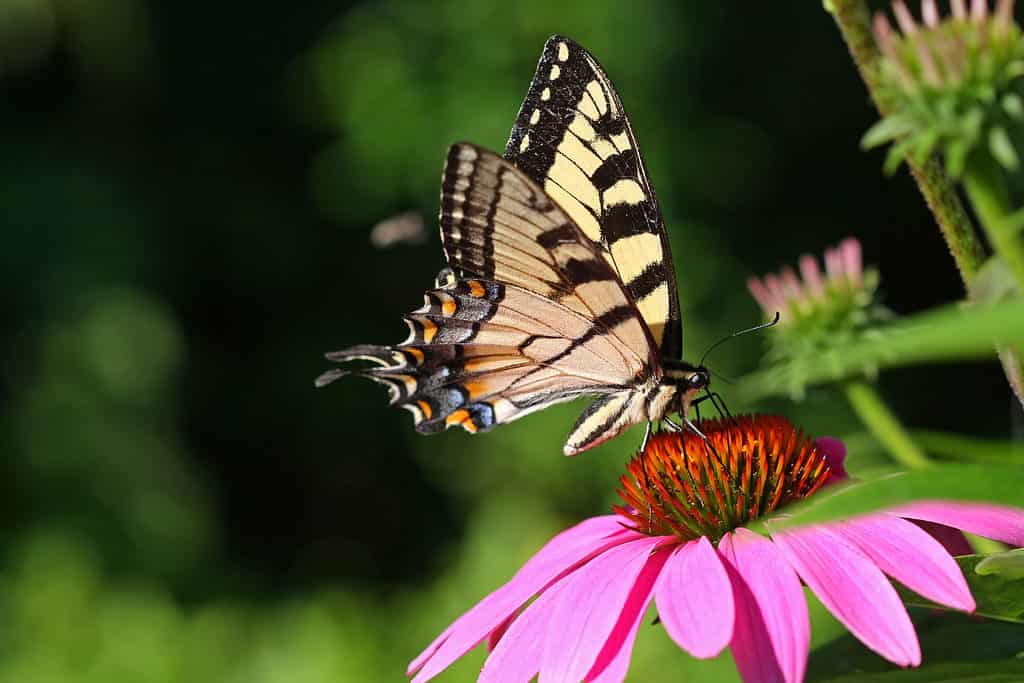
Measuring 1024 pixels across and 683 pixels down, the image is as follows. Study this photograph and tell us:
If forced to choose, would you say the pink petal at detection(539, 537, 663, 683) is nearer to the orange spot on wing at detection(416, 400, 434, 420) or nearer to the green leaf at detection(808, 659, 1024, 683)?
the green leaf at detection(808, 659, 1024, 683)

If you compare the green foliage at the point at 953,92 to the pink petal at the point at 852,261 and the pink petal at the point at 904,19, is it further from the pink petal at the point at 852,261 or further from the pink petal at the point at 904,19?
the pink petal at the point at 852,261

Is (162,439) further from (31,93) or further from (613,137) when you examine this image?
(613,137)

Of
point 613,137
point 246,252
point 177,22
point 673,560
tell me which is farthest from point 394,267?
point 673,560

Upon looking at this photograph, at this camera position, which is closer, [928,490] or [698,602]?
[928,490]

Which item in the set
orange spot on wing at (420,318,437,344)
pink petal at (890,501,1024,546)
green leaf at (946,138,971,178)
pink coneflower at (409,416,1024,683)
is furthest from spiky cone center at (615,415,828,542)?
orange spot on wing at (420,318,437,344)

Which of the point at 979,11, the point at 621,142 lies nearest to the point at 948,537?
the point at 979,11

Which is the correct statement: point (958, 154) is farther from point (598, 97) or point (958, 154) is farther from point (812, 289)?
point (812, 289)
